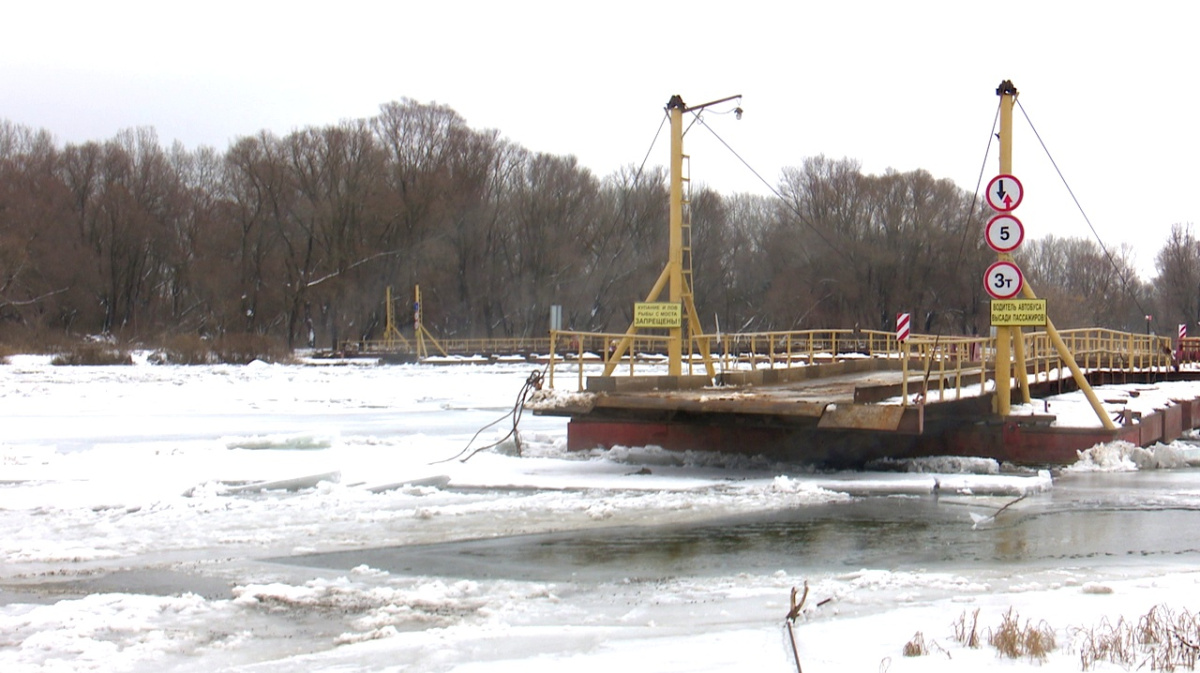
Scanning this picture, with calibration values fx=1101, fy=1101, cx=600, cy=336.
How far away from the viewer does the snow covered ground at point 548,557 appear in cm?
634

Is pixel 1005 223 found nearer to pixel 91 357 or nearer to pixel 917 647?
pixel 917 647

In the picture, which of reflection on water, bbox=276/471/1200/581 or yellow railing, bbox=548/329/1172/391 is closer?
reflection on water, bbox=276/471/1200/581

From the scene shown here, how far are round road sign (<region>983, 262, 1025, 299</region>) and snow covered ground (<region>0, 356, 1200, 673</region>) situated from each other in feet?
8.08

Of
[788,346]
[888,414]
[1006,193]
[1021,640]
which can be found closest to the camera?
[1021,640]

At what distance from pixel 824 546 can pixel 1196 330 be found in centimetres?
8163

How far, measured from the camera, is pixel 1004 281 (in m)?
15.5

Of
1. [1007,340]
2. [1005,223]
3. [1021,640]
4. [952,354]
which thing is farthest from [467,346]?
[1021,640]

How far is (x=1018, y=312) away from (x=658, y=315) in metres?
6.97

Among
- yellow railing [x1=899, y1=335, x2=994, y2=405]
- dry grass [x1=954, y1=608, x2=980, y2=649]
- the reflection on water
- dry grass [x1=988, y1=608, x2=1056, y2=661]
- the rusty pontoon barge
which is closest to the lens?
dry grass [x1=988, y1=608, x2=1056, y2=661]

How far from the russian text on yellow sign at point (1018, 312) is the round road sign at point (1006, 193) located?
1.37 m

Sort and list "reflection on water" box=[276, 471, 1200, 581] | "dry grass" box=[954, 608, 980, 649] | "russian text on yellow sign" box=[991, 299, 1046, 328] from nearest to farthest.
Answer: "dry grass" box=[954, 608, 980, 649]
"reflection on water" box=[276, 471, 1200, 581]
"russian text on yellow sign" box=[991, 299, 1046, 328]

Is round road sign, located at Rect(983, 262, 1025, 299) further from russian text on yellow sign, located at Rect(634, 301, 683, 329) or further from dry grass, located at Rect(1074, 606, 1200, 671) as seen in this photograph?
dry grass, located at Rect(1074, 606, 1200, 671)

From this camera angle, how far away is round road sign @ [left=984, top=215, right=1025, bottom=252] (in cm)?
1528

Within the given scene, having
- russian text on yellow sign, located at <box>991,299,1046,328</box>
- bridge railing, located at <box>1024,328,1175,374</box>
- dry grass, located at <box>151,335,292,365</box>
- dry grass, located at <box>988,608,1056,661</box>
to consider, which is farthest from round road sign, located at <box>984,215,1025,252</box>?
dry grass, located at <box>151,335,292,365</box>
